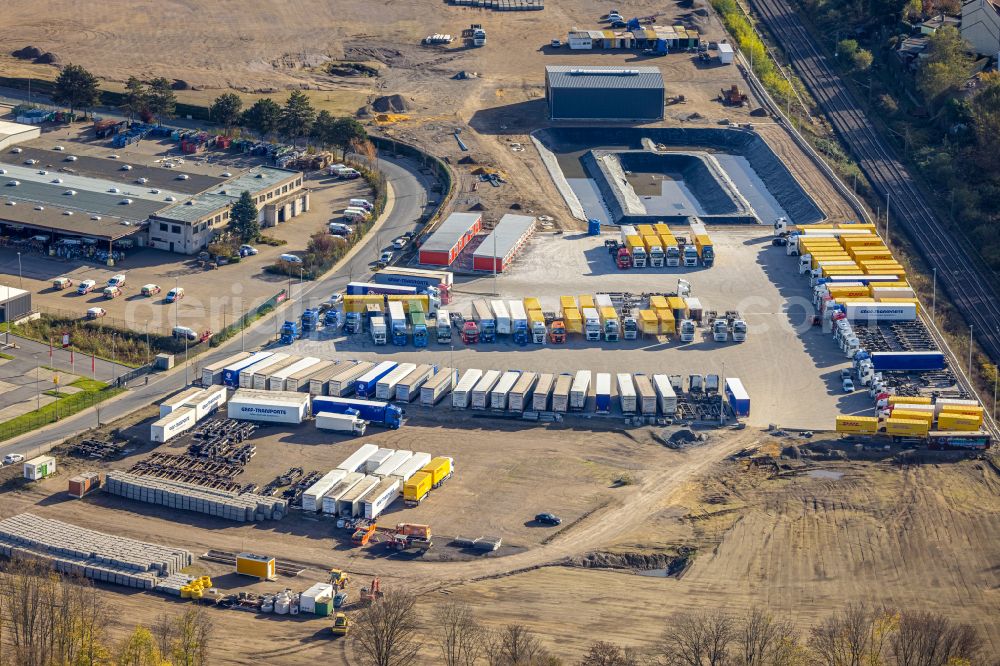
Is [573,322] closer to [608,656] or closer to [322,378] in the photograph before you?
[322,378]

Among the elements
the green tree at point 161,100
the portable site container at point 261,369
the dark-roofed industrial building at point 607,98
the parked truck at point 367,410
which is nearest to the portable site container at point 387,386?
the parked truck at point 367,410

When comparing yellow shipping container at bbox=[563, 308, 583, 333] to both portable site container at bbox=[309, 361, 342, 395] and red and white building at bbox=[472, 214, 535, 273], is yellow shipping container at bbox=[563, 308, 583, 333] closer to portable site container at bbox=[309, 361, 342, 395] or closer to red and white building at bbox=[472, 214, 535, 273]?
red and white building at bbox=[472, 214, 535, 273]

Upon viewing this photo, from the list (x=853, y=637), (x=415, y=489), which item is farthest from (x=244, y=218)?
(x=853, y=637)

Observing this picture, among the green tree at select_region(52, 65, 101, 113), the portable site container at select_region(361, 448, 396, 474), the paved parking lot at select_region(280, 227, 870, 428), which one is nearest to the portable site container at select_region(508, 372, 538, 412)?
the paved parking lot at select_region(280, 227, 870, 428)

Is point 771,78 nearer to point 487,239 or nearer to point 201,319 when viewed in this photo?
point 487,239

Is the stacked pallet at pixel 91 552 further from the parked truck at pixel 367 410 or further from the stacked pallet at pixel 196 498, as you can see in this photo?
the parked truck at pixel 367 410

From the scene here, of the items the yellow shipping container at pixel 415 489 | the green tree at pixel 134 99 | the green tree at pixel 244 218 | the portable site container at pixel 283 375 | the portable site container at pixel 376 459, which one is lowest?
the yellow shipping container at pixel 415 489

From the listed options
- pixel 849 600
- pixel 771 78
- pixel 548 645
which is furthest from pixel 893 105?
pixel 548 645
